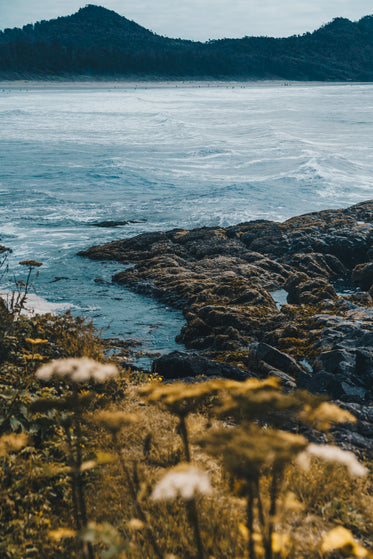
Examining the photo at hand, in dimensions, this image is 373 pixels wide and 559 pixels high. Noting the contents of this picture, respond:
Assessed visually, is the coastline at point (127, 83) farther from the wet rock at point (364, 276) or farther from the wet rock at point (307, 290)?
the wet rock at point (307, 290)

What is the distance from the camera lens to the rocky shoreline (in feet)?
20.7

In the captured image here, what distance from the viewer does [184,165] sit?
33969 mm

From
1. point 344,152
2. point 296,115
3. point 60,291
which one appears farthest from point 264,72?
point 60,291

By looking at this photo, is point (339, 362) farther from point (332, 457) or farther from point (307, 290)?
point (307, 290)

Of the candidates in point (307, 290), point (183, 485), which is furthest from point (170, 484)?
point (307, 290)

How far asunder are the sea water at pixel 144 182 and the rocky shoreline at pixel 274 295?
92cm

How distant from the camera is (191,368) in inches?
245

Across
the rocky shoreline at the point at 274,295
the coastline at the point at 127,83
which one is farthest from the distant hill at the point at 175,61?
the rocky shoreline at the point at 274,295

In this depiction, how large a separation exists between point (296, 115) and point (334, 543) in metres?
67.2

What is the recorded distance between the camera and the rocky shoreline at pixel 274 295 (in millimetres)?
6297

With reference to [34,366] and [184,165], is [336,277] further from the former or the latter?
[184,165]

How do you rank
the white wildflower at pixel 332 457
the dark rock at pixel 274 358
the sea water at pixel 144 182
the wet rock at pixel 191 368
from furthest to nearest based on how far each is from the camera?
the sea water at pixel 144 182 → the dark rock at pixel 274 358 → the wet rock at pixel 191 368 → the white wildflower at pixel 332 457

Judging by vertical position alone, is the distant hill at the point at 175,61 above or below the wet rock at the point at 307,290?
above

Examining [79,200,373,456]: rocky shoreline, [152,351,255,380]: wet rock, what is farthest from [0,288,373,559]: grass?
[152,351,255,380]: wet rock
